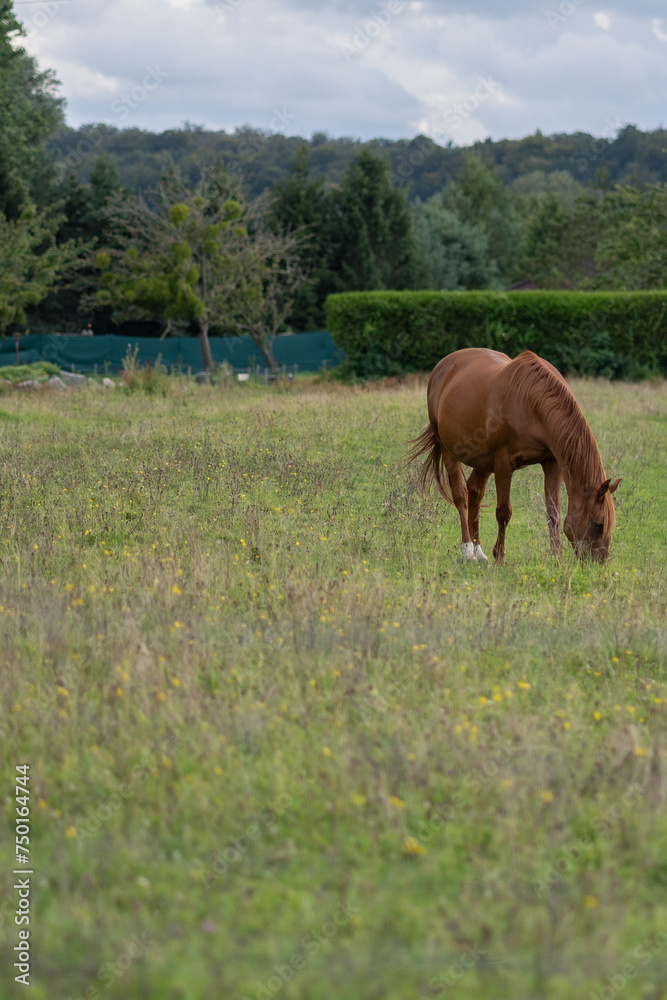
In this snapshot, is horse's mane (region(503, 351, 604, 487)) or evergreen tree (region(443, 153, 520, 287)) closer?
horse's mane (region(503, 351, 604, 487))

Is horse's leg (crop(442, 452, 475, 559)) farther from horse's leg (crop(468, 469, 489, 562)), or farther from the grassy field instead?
the grassy field

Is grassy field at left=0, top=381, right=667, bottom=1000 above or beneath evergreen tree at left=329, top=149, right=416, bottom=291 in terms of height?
beneath

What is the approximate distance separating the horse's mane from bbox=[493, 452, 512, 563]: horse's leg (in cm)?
62

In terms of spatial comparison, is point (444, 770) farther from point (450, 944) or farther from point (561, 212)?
point (561, 212)

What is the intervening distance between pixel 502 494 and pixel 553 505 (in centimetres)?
47

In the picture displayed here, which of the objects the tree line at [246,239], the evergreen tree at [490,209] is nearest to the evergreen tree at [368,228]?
the tree line at [246,239]

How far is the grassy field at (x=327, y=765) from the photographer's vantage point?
2.60 m

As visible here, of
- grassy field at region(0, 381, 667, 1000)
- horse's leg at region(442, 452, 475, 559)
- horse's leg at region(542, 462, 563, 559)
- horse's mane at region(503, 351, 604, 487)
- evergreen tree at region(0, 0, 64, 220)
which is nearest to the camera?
grassy field at region(0, 381, 667, 1000)

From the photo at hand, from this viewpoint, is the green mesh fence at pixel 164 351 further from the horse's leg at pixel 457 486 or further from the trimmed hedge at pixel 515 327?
the horse's leg at pixel 457 486

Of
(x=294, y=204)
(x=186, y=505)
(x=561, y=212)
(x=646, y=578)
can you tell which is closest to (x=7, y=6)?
(x=294, y=204)

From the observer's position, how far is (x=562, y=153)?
8894cm

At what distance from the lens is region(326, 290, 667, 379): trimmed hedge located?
2370 cm

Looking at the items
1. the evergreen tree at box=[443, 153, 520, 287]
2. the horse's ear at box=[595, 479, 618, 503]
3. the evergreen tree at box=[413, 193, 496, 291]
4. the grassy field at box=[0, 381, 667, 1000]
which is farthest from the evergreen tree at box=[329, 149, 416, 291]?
the grassy field at box=[0, 381, 667, 1000]

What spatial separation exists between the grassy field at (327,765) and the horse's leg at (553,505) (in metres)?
0.16
